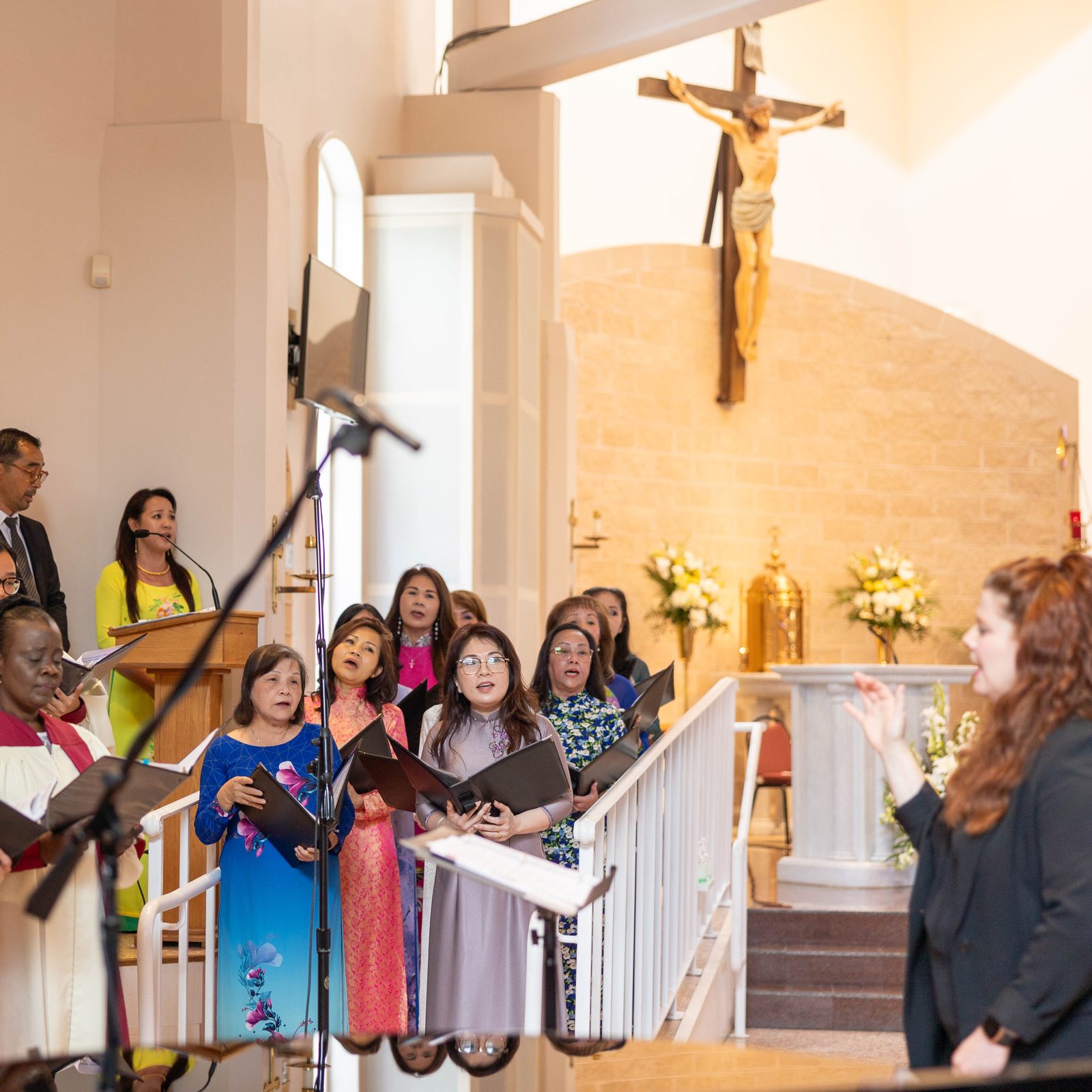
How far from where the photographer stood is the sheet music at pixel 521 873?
2377 mm

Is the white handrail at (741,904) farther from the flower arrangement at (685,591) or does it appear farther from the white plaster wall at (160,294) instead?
the flower arrangement at (685,591)

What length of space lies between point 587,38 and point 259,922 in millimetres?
6433

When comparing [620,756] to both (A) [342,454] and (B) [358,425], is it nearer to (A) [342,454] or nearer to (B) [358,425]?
(B) [358,425]

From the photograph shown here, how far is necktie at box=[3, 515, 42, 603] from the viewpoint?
192 inches

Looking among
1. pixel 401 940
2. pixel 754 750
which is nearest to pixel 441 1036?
pixel 401 940

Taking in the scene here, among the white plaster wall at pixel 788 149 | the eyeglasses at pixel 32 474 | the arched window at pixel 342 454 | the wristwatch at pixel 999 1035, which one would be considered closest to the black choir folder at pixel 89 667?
the eyeglasses at pixel 32 474

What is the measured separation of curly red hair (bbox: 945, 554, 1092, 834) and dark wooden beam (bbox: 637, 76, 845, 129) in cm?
892

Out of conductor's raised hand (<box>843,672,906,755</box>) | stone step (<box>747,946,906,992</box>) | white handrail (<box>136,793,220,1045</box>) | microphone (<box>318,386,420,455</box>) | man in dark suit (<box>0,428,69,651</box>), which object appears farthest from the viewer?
stone step (<box>747,946,906,992</box>)

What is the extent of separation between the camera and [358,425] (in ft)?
7.02

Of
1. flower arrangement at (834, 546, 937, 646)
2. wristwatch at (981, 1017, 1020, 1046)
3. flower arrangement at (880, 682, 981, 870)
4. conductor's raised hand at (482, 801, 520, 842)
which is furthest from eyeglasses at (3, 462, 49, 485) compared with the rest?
flower arrangement at (834, 546, 937, 646)

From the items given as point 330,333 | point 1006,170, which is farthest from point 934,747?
point 1006,170

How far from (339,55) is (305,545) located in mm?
2871

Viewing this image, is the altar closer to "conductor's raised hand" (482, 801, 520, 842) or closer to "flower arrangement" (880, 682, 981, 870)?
"flower arrangement" (880, 682, 981, 870)

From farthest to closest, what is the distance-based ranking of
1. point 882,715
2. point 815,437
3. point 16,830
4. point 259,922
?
point 815,437 → point 259,922 → point 16,830 → point 882,715
